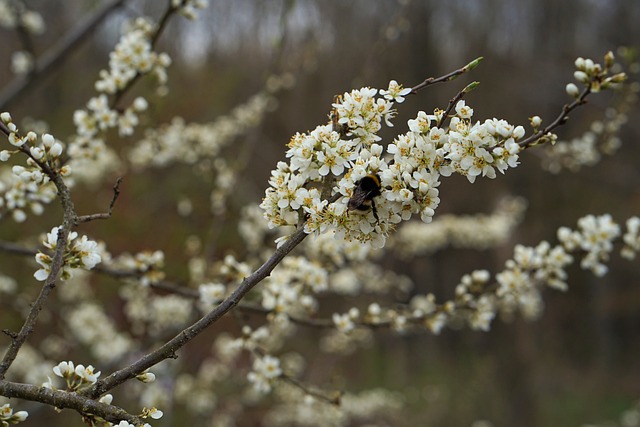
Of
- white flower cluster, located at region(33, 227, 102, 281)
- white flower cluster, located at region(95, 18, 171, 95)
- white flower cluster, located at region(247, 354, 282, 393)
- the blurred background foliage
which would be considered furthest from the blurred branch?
the blurred background foliage

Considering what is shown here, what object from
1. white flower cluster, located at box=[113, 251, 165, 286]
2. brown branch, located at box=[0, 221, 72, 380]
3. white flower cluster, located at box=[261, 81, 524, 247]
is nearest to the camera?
brown branch, located at box=[0, 221, 72, 380]

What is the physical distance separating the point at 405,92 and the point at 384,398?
6.55m

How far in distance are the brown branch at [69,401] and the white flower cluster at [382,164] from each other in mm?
626

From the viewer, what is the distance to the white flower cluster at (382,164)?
1508 mm

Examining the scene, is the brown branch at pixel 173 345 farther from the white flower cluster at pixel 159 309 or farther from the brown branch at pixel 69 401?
the white flower cluster at pixel 159 309

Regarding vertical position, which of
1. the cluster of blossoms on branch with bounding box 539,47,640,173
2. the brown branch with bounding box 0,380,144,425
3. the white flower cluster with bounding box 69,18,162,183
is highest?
the white flower cluster with bounding box 69,18,162,183

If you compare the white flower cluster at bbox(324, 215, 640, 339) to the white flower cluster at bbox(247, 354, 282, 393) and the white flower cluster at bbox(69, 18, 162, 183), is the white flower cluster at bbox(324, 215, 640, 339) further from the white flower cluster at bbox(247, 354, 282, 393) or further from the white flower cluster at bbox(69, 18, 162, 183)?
the white flower cluster at bbox(69, 18, 162, 183)

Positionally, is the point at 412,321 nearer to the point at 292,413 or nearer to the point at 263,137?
the point at 292,413

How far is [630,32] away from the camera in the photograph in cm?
1173

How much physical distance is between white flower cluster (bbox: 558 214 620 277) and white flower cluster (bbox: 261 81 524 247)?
1.42 metres

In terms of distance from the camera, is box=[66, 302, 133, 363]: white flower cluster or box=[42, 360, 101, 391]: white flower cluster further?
box=[66, 302, 133, 363]: white flower cluster

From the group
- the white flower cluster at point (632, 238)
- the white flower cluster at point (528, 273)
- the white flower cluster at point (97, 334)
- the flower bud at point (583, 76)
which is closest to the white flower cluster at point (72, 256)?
the white flower cluster at point (528, 273)

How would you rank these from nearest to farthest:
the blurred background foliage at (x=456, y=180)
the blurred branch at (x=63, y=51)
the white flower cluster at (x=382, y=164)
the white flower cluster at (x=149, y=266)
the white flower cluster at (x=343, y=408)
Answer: the white flower cluster at (x=382, y=164), the white flower cluster at (x=149, y=266), the blurred branch at (x=63, y=51), the white flower cluster at (x=343, y=408), the blurred background foliage at (x=456, y=180)

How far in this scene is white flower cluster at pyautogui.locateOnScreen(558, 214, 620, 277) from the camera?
2.75m
